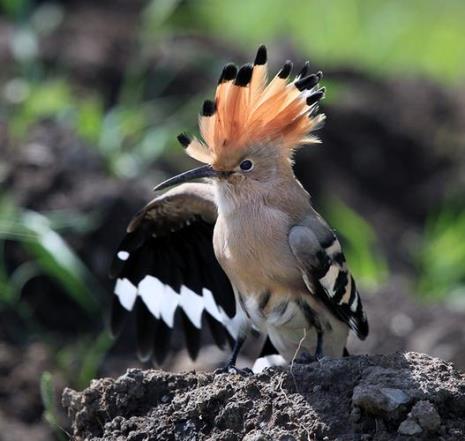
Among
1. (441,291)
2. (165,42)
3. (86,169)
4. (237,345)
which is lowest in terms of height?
(441,291)

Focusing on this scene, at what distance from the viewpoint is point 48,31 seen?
724 cm

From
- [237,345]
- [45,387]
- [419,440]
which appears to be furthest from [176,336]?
[419,440]

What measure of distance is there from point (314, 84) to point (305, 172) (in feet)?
10.7

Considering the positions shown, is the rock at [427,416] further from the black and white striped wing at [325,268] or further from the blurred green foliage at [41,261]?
the blurred green foliage at [41,261]

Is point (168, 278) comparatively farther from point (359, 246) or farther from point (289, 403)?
point (359, 246)

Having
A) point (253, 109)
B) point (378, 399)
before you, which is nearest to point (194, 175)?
point (253, 109)

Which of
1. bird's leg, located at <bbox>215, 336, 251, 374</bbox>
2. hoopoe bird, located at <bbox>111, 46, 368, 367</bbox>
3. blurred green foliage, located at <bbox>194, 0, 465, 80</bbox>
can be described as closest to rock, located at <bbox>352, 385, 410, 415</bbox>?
bird's leg, located at <bbox>215, 336, 251, 374</bbox>

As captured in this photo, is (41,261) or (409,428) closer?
(409,428)

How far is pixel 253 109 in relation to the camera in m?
3.91

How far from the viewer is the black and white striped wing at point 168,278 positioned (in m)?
4.48

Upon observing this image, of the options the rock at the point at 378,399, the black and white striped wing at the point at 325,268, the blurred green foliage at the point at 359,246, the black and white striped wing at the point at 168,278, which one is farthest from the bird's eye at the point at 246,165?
the blurred green foliage at the point at 359,246

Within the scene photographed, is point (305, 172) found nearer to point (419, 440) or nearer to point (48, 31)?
point (48, 31)

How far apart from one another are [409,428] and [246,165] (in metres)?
1.22

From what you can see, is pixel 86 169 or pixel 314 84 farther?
pixel 86 169
